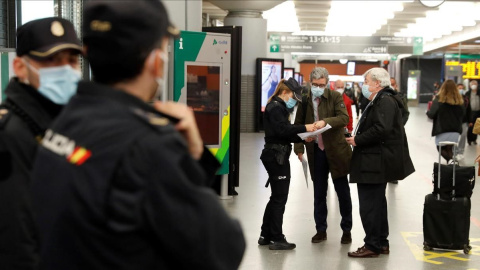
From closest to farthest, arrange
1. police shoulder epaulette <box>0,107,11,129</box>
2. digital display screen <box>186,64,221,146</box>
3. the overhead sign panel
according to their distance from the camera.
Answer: police shoulder epaulette <box>0,107,11,129</box> → digital display screen <box>186,64,221,146</box> → the overhead sign panel

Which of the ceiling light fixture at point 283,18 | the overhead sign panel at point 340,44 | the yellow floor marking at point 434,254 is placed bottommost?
the yellow floor marking at point 434,254

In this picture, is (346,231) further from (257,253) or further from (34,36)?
(34,36)

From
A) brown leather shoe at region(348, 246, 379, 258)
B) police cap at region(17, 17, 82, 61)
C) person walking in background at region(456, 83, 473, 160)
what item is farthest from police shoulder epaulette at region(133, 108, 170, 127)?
person walking in background at region(456, 83, 473, 160)

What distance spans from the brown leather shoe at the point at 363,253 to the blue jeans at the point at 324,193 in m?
0.55

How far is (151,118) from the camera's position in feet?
4.80

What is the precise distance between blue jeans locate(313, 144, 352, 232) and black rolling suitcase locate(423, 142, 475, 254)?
73 cm

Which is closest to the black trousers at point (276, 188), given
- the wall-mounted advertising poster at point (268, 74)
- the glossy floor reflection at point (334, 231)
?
the glossy floor reflection at point (334, 231)

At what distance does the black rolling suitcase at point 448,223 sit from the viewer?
6438 millimetres

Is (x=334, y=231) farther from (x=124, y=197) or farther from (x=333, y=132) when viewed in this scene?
(x=124, y=197)

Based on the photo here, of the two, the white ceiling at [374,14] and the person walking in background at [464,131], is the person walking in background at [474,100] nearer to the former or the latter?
the person walking in background at [464,131]

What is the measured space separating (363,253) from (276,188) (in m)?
0.94

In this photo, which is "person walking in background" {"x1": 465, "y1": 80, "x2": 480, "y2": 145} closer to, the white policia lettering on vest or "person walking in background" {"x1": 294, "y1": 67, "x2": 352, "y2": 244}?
"person walking in background" {"x1": 294, "y1": 67, "x2": 352, "y2": 244}

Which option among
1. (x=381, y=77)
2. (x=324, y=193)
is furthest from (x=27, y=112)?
(x=324, y=193)

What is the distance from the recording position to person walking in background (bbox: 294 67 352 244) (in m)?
6.69
